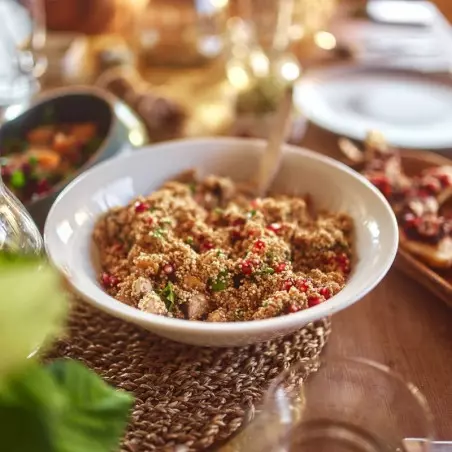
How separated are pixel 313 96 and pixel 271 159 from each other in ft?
1.87

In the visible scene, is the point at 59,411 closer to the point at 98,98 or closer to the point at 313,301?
the point at 313,301

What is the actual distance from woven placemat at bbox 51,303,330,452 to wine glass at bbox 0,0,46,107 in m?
0.90

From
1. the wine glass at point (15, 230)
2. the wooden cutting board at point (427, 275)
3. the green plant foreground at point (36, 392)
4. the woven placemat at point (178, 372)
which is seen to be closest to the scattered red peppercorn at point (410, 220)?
the wooden cutting board at point (427, 275)

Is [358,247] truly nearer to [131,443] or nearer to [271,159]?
[271,159]

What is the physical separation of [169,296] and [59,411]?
34cm

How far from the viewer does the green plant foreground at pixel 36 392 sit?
45 cm

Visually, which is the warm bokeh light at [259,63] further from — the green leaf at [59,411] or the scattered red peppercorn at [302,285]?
the green leaf at [59,411]

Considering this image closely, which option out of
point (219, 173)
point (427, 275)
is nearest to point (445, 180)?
point (427, 275)

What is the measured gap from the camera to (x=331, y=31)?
202 cm

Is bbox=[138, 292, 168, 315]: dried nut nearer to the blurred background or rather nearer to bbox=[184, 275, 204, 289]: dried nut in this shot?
bbox=[184, 275, 204, 289]: dried nut

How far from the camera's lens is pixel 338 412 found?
29.8 inches

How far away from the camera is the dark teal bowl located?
122 centimetres

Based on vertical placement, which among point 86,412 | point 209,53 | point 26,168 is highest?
point 86,412

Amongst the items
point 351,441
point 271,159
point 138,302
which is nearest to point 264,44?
point 271,159
